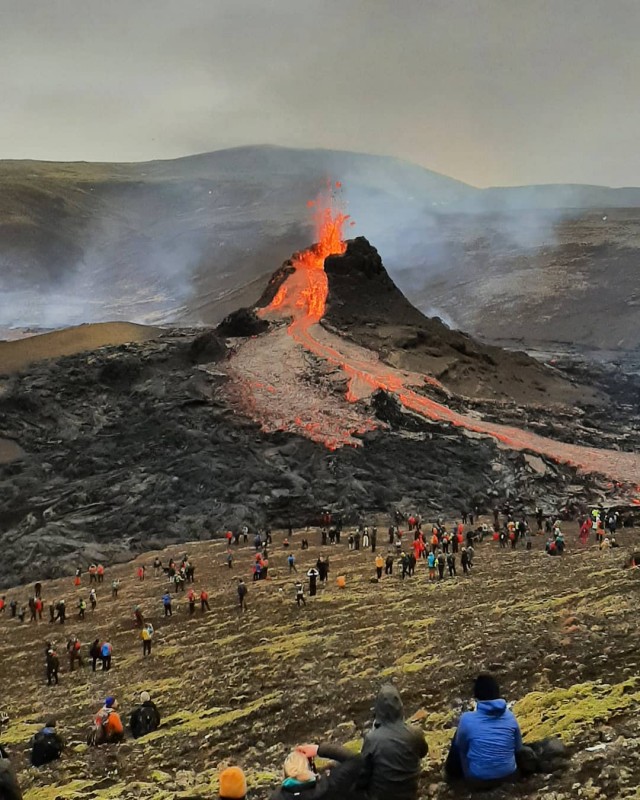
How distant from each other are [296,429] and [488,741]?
46.1 meters

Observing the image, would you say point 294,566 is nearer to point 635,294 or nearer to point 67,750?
point 67,750

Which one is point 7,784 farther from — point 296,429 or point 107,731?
point 296,429

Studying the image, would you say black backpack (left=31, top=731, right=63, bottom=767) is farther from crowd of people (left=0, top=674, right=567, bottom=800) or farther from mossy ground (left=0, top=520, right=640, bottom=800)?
crowd of people (left=0, top=674, right=567, bottom=800)

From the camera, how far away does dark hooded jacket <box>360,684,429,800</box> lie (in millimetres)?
7906

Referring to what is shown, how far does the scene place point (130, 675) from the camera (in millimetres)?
22031

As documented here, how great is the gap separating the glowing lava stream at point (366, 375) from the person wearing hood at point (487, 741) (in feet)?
142

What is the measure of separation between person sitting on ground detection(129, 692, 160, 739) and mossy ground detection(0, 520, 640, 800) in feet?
1.33

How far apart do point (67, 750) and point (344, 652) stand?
726 cm

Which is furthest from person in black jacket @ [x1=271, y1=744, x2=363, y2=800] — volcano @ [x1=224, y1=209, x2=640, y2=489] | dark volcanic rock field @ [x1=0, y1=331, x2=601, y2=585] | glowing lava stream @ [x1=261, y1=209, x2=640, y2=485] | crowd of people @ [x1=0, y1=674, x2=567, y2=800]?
glowing lava stream @ [x1=261, y1=209, x2=640, y2=485]

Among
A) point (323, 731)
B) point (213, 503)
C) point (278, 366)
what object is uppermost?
point (278, 366)

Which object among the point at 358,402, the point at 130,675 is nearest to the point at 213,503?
the point at 358,402

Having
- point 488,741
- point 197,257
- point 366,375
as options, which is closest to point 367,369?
point 366,375

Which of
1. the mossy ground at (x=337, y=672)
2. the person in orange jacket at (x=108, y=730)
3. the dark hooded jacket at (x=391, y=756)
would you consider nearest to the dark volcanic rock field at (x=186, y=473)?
the mossy ground at (x=337, y=672)

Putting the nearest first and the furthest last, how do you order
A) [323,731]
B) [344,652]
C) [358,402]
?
[323,731] → [344,652] → [358,402]
